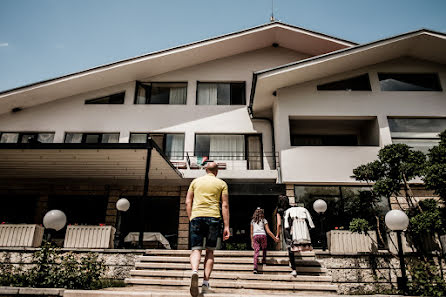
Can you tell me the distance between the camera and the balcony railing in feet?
43.8

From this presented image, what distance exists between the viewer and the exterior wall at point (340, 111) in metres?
11.8

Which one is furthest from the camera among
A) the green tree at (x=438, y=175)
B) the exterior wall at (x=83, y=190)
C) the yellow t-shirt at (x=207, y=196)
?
the exterior wall at (x=83, y=190)

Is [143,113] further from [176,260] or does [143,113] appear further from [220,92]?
[176,260]

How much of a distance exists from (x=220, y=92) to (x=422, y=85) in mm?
8984

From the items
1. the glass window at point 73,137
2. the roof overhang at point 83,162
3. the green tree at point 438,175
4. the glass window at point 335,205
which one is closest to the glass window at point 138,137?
the roof overhang at point 83,162

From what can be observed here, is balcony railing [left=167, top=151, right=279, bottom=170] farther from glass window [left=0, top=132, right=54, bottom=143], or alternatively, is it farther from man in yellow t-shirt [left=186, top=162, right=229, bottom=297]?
man in yellow t-shirt [left=186, top=162, right=229, bottom=297]

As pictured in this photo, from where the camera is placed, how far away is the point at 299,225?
730 cm

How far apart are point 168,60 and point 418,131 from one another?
37.1 ft

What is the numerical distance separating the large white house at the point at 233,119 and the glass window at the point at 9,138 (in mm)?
92

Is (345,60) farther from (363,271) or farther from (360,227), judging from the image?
(363,271)

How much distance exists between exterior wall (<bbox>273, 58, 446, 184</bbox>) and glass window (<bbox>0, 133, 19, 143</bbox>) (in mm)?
11928

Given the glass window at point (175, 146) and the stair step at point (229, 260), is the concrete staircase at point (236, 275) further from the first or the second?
the glass window at point (175, 146)

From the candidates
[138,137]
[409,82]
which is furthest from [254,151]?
[409,82]

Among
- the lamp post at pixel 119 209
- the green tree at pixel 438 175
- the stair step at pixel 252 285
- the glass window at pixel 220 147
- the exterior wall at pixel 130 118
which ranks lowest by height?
the stair step at pixel 252 285
